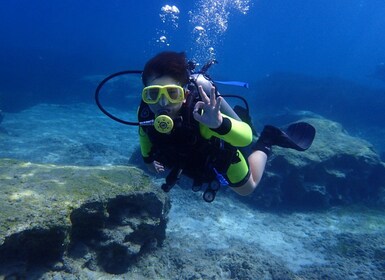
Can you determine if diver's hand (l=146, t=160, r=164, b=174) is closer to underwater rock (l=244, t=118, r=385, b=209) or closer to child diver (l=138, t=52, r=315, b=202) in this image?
child diver (l=138, t=52, r=315, b=202)

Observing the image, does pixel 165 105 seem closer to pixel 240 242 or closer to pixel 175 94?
pixel 175 94

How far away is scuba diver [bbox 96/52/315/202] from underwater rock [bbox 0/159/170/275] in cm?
99

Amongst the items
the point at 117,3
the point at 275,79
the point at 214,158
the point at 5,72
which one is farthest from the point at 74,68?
the point at 117,3

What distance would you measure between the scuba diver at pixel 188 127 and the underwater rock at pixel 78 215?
986 millimetres

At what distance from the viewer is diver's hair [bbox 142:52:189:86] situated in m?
3.31

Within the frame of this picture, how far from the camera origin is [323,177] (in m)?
9.38

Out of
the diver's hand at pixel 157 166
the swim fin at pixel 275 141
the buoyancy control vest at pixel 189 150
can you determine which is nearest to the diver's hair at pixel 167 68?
the buoyancy control vest at pixel 189 150

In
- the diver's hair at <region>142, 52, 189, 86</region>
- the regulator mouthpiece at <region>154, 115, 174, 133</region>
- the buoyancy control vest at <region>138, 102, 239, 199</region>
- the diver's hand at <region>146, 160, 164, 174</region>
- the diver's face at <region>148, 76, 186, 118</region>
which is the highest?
the diver's hair at <region>142, 52, 189, 86</region>

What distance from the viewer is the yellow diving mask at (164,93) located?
3066 millimetres

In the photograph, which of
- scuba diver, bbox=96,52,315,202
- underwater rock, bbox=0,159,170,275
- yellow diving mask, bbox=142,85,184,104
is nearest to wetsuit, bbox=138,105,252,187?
scuba diver, bbox=96,52,315,202

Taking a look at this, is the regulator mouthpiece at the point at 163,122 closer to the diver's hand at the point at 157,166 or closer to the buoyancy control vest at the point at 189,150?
the buoyancy control vest at the point at 189,150

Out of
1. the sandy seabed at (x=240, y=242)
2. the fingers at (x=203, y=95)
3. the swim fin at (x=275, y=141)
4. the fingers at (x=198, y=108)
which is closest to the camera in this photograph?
the fingers at (x=203, y=95)

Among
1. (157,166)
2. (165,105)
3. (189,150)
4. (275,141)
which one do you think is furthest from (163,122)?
(275,141)

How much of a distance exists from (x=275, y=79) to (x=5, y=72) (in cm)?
2783
